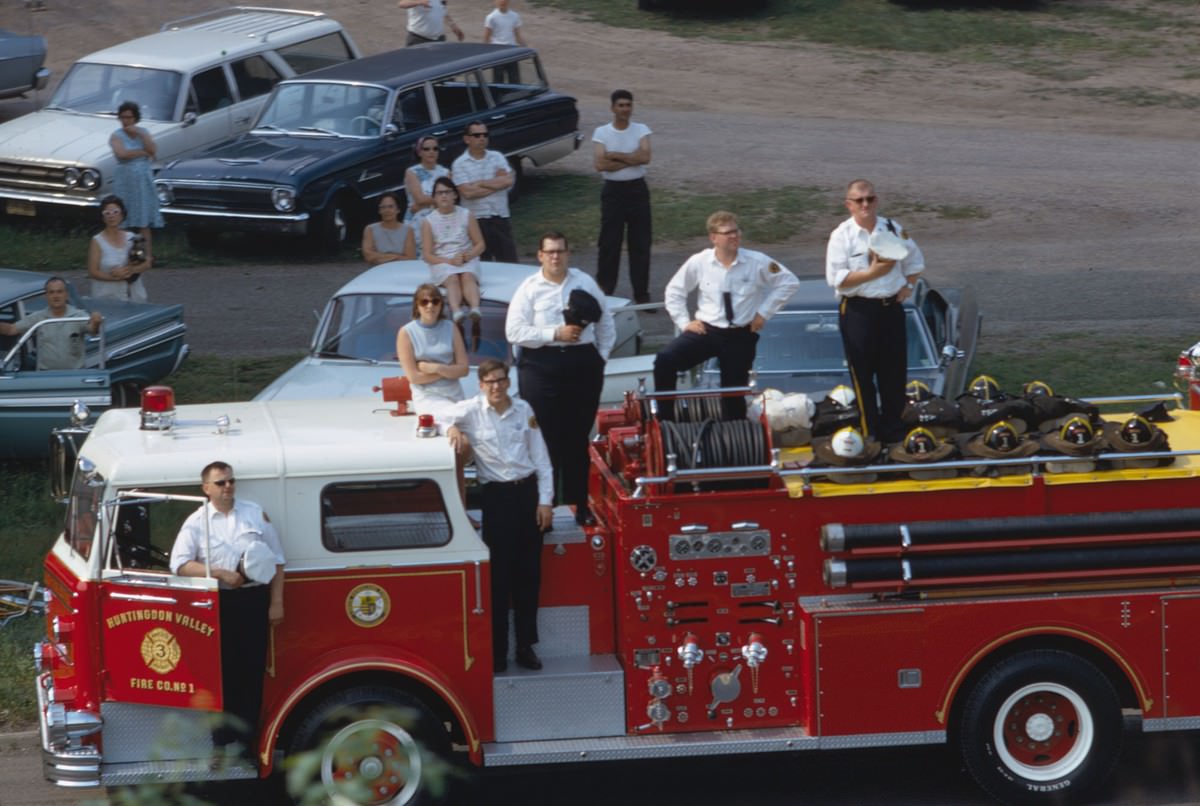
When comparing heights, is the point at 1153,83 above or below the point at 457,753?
above

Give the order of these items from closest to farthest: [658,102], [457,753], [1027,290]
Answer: [457,753] → [1027,290] → [658,102]

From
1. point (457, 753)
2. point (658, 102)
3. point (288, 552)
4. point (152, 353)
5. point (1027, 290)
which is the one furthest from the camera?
point (658, 102)

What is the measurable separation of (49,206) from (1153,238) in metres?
12.4

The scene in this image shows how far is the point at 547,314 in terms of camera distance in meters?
9.87

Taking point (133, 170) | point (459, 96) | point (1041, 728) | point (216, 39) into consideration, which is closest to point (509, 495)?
point (1041, 728)

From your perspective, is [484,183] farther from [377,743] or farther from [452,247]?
[377,743]

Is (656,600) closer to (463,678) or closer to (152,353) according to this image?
(463,678)

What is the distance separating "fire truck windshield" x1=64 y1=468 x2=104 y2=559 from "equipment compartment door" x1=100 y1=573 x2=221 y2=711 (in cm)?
34

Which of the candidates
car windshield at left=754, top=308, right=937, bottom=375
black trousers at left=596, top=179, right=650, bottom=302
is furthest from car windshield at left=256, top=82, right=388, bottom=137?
car windshield at left=754, top=308, right=937, bottom=375

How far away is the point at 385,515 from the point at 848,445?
229 centimetres

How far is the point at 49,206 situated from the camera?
65.0 ft

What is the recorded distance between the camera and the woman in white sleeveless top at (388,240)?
15961 millimetres

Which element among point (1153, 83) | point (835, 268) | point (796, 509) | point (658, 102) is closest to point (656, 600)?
point (796, 509)

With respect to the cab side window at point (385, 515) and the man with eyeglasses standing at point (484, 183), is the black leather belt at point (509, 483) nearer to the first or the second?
the cab side window at point (385, 515)
